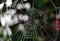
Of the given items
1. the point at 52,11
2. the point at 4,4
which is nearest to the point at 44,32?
the point at 52,11

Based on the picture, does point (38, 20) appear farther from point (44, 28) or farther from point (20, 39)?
point (20, 39)

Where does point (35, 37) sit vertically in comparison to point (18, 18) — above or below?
below

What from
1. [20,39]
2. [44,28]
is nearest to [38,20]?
[44,28]

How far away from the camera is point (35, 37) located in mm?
1469

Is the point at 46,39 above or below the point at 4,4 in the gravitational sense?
below

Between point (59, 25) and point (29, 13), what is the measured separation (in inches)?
8.0

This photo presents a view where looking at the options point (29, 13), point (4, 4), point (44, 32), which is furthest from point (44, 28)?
point (4, 4)

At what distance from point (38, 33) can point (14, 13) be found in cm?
20

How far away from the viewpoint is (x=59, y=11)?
4.65ft

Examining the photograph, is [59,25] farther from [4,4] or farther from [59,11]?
[4,4]

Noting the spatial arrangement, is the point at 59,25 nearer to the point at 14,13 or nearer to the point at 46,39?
the point at 46,39

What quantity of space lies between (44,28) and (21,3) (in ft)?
0.72

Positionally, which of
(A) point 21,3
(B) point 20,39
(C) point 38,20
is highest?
(A) point 21,3

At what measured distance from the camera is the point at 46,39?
1.45 meters
